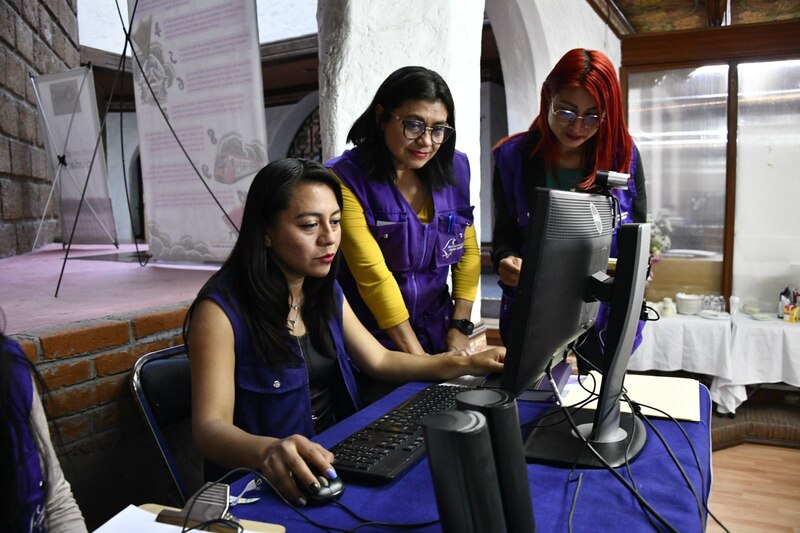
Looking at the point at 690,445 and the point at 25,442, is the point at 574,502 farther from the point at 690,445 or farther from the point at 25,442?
the point at 25,442

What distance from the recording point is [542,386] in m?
1.47

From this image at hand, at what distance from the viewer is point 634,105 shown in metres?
5.44

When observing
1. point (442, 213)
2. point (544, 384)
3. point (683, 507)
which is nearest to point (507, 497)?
point (683, 507)

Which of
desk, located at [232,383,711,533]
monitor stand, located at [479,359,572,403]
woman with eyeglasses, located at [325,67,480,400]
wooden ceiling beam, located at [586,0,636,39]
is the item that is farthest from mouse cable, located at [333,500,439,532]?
wooden ceiling beam, located at [586,0,636,39]

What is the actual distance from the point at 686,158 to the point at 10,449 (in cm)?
550

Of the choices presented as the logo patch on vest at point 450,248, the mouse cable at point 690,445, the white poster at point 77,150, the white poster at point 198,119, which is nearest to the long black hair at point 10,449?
the mouse cable at point 690,445

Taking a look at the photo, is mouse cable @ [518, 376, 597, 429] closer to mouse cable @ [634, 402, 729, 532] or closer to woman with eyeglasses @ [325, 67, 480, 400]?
mouse cable @ [634, 402, 729, 532]

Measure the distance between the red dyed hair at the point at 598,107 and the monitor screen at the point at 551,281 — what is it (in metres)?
0.69

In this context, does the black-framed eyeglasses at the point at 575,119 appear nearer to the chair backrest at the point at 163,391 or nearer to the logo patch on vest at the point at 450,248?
the logo patch on vest at the point at 450,248

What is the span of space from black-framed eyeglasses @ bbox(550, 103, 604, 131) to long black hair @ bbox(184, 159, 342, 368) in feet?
2.07

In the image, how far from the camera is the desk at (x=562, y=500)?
84 cm

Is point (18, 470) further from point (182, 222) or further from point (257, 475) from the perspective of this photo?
point (182, 222)

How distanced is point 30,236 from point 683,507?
15.7 ft

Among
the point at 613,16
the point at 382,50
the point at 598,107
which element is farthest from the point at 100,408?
the point at 613,16
